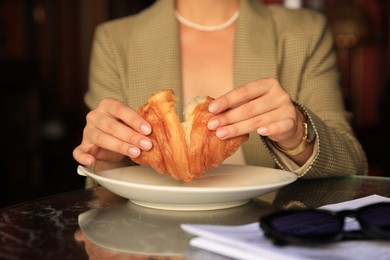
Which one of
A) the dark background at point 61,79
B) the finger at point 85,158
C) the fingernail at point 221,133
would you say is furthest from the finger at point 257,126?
the dark background at point 61,79

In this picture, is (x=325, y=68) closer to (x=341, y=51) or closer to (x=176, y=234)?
(x=176, y=234)

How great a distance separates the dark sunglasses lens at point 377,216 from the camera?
0.83m

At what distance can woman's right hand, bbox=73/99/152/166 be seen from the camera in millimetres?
1129

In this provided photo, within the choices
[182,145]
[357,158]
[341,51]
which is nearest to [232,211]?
[182,145]

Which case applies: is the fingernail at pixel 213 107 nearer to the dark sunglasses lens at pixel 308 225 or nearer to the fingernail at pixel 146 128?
the fingernail at pixel 146 128

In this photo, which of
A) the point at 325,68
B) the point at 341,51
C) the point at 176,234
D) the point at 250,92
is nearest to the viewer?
the point at 176,234

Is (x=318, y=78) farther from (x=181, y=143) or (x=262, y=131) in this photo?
(x=181, y=143)

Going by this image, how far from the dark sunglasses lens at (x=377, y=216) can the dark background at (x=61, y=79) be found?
3.58 metres

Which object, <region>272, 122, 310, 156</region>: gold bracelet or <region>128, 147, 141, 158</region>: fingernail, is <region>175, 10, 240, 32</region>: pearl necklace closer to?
<region>272, 122, 310, 156</region>: gold bracelet

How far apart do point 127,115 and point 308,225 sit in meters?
0.45

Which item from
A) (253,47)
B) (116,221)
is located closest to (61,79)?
(253,47)

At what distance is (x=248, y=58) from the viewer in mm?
1782

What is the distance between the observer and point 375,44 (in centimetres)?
659

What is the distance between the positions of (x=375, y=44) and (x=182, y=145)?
5821mm
